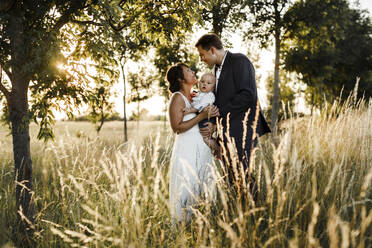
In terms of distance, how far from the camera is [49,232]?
290 cm

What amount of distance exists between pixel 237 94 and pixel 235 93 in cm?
9

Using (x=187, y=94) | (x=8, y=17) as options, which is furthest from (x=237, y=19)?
(x=8, y=17)

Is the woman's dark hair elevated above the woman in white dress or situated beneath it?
elevated above

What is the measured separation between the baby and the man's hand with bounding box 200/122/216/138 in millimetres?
41

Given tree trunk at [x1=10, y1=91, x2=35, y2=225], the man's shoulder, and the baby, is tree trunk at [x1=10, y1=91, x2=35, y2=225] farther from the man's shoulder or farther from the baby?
the man's shoulder

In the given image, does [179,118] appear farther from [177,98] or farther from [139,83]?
[139,83]

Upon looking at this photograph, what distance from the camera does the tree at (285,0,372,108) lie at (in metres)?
12.1

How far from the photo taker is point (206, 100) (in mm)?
3537

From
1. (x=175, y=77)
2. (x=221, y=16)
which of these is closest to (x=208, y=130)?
(x=175, y=77)

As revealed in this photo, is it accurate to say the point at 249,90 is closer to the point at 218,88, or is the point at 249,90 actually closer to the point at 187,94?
the point at 218,88

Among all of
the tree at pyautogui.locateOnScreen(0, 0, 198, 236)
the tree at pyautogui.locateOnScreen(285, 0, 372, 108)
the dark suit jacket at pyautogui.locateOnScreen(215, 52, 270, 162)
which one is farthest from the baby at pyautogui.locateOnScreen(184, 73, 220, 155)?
the tree at pyautogui.locateOnScreen(285, 0, 372, 108)

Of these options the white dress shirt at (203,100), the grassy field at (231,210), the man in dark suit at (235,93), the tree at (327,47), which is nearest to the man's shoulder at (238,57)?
the man in dark suit at (235,93)

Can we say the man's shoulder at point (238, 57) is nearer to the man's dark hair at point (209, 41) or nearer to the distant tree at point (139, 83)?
the man's dark hair at point (209, 41)

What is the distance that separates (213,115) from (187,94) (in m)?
0.75
